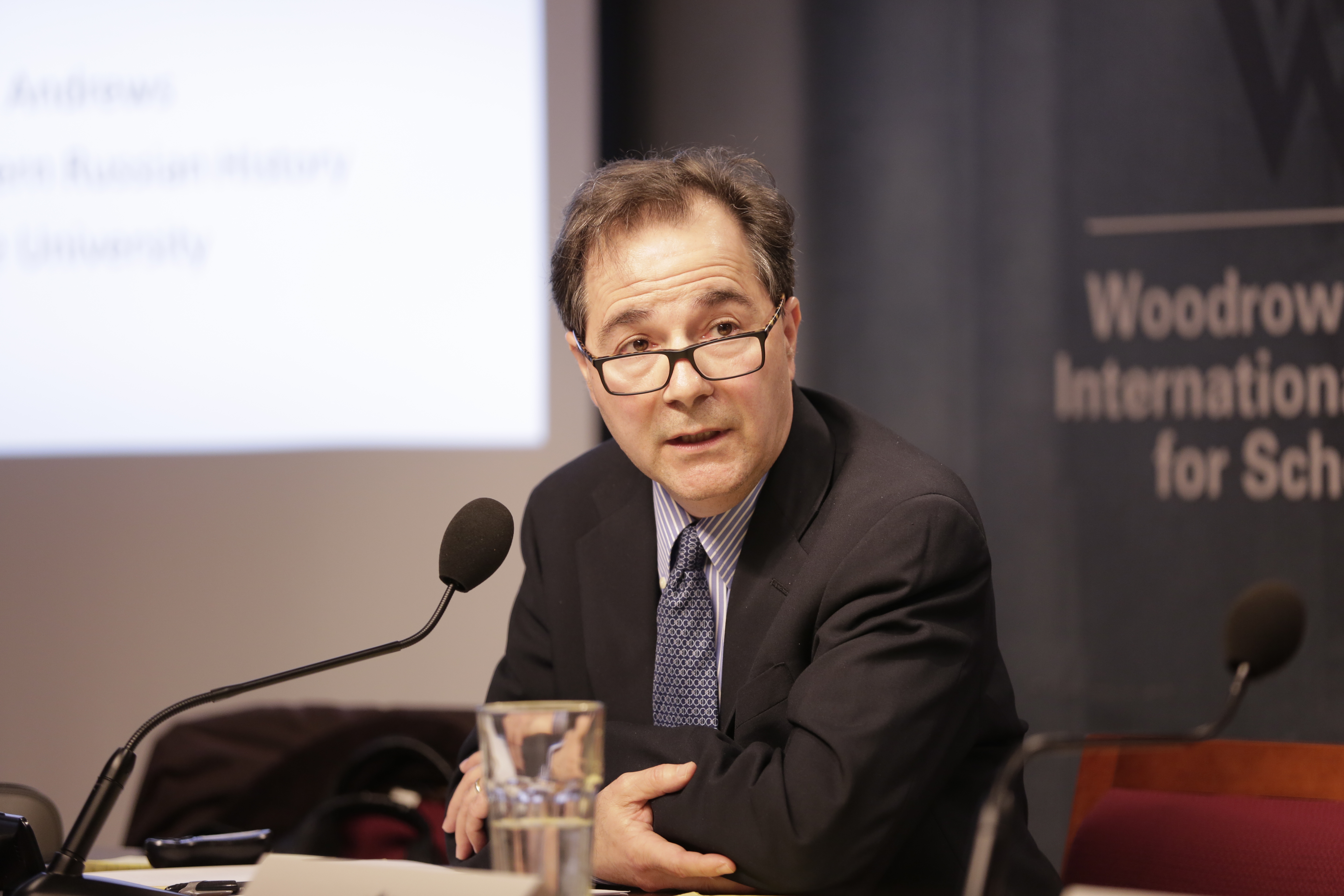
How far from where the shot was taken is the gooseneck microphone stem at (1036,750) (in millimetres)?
833

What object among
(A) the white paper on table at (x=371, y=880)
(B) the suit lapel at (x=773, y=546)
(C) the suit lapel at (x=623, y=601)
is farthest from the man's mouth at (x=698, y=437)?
(A) the white paper on table at (x=371, y=880)

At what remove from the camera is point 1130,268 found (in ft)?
10.1

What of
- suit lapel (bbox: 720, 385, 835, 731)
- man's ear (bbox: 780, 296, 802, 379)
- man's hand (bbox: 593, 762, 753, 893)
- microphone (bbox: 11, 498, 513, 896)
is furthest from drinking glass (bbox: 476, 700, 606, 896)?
man's ear (bbox: 780, 296, 802, 379)

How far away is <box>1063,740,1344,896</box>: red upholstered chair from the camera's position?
4.36ft

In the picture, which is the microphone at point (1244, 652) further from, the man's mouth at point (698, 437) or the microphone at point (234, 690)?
the man's mouth at point (698, 437)

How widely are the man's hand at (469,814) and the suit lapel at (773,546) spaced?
32 centimetres

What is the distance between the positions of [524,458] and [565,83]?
0.96 metres

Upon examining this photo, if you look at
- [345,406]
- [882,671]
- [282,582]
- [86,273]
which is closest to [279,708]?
[282,582]

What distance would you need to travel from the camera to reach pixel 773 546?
5.27ft

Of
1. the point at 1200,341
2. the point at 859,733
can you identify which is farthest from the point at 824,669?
the point at 1200,341

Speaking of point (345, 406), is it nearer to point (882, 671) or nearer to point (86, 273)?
point (86, 273)

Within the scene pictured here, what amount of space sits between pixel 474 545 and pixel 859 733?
0.45 m

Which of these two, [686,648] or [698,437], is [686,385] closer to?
[698,437]

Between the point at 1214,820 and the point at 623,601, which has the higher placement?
the point at 623,601
